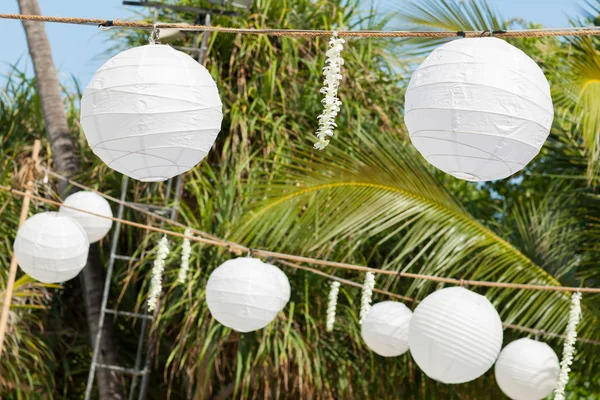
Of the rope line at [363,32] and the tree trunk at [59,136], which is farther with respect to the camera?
the tree trunk at [59,136]

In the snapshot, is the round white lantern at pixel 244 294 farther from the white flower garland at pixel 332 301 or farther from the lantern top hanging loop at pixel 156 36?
the lantern top hanging loop at pixel 156 36

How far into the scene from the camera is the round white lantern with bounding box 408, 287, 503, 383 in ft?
11.4

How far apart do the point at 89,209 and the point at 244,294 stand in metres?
1.51

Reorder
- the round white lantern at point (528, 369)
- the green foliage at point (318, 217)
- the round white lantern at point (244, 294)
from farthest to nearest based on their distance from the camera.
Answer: the green foliage at point (318, 217) → the round white lantern at point (528, 369) → the round white lantern at point (244, 294)

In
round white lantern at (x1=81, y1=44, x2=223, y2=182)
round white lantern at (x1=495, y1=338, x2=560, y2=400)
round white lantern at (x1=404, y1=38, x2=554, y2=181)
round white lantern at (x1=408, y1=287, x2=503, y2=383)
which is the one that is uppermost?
round white lantern at (x1=404, y1=38, x2=554, y2=181)

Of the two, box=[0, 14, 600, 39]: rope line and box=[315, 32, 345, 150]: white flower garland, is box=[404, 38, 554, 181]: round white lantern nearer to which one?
box=[0, 14, 600, 39]: rope line

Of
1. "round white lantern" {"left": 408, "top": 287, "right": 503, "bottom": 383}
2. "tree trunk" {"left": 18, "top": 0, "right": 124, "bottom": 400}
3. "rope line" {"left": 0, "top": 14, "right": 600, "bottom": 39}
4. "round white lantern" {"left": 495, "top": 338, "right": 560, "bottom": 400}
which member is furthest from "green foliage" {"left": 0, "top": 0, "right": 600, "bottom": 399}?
"rope line" {"left": 0, "top": 14, "right": 600, "bottom": 39}

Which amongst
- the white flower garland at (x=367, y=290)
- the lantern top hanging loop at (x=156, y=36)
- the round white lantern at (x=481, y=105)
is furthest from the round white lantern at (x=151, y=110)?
the white flower garland at (x=367, y=290)

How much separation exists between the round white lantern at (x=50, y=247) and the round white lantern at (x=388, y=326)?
1352 millimetres

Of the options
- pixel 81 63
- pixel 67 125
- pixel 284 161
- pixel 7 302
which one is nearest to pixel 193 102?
pixel 7 302

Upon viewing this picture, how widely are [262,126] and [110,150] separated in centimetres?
378

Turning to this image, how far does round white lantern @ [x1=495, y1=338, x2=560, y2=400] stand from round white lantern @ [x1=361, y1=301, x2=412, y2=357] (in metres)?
0.45

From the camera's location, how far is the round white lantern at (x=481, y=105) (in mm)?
2180

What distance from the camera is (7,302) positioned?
4.79 meters
